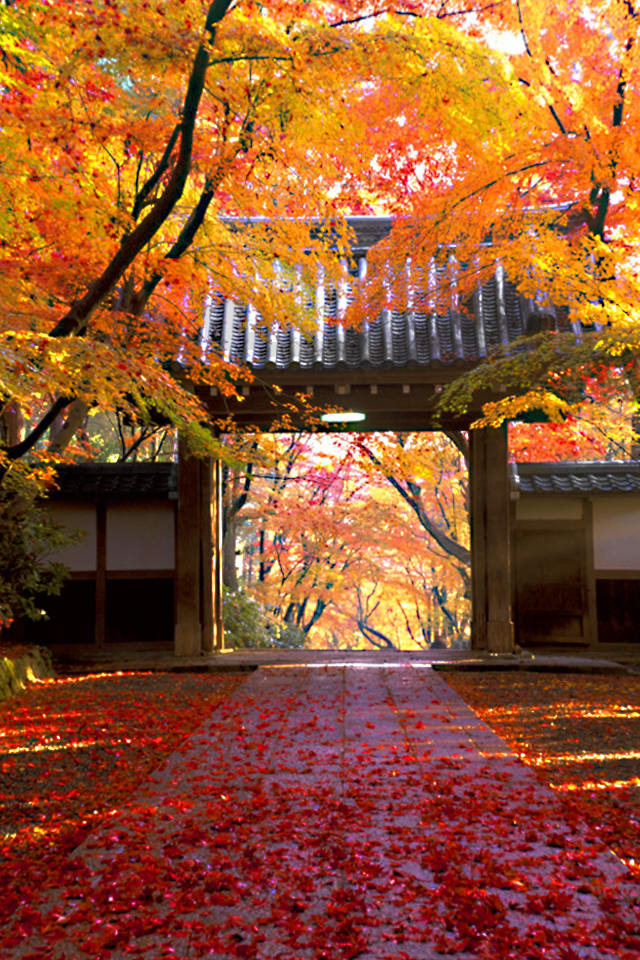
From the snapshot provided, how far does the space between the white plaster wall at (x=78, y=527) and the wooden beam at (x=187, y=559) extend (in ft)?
5.07

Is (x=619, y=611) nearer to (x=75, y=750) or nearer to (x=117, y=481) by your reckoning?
(x=117, y=481)

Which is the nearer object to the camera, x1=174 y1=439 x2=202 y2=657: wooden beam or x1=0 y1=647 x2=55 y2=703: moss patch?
x1=0 y1=647 x2=55 y2=703: moss patch

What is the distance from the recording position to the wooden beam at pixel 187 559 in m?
10.0

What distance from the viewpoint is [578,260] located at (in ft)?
24.0

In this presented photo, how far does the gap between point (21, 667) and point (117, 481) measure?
3037 millimetres

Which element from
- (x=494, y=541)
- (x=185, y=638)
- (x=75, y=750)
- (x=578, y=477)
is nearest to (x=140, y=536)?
(x=185, y=638)

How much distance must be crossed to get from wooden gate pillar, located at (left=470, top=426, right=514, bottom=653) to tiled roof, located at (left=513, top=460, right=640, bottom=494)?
1146 millimetres

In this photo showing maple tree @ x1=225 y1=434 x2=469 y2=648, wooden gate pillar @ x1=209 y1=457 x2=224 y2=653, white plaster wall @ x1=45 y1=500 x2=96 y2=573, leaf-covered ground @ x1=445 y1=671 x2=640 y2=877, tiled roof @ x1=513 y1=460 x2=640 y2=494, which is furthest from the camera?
maple tree @ x1=225 y1=434 x2=469 y2=648

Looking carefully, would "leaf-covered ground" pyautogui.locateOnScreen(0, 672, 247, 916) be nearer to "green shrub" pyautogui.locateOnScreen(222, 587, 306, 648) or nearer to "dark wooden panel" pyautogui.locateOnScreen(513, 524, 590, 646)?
"green shrub" pyautogui.locateOnScreen(222, 587, 306, 648)

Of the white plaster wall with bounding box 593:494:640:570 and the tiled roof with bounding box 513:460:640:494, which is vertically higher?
the tiled roof with bounding box 513:460:640:494

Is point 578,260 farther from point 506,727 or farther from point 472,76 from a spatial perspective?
point 506,727

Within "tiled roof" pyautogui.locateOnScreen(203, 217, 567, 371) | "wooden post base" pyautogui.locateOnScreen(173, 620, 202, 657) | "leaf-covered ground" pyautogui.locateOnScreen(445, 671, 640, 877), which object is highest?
"tiled roof" pyautogui.locateOnScreen(203, 217, 567, 371)

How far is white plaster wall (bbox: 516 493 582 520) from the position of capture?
443 inches

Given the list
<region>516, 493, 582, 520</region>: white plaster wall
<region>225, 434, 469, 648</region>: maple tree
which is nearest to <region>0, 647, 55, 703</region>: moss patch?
<region>225, 434, 469, 648</region>: maple tree
